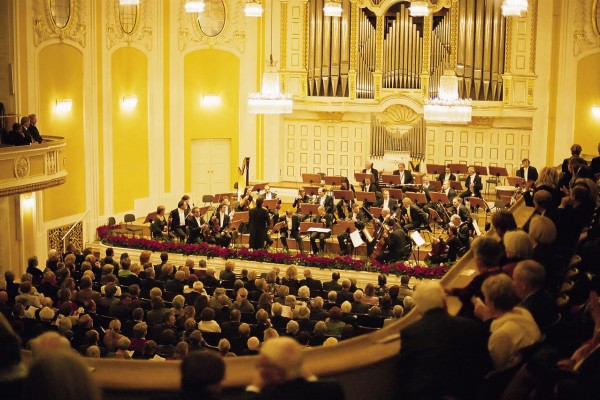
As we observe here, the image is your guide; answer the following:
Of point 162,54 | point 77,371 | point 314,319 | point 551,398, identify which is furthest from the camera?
point 162,54

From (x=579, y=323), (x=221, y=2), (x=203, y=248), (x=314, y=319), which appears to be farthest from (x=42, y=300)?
(x=221, y=2)

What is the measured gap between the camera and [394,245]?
17.4 m

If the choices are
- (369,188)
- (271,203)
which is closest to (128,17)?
(271,203)

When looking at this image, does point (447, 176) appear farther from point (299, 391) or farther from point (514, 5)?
point (299, 391)

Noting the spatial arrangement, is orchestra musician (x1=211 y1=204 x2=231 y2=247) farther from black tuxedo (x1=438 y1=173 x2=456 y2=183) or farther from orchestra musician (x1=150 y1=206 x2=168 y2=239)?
black tuxedo (x1=438 y1=173 x2=456 y2=183)

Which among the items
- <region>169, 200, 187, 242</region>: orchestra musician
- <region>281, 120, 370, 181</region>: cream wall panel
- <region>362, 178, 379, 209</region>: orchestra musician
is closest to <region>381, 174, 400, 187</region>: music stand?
→ <region>362, 178, 379, 209</region>: orchestra musician

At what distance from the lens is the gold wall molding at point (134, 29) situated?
75.2 ft

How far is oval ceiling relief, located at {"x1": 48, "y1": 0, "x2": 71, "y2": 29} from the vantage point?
68.0 feet

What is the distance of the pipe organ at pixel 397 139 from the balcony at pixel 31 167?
10361mm

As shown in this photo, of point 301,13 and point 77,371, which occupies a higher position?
point 301,13

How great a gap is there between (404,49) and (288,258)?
1014cm

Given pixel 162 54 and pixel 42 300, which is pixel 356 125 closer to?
pixel 162 54

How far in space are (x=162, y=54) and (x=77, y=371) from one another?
22.1m

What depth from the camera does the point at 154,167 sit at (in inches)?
986
